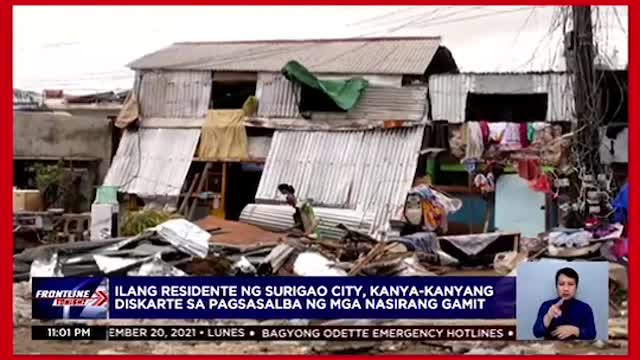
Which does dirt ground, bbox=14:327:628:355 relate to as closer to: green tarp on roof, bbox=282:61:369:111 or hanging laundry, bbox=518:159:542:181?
hanging laundry, bbox=518:159:542:181

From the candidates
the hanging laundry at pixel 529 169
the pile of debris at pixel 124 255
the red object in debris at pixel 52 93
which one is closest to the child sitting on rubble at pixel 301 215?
the pile of debris at pixel 124 255

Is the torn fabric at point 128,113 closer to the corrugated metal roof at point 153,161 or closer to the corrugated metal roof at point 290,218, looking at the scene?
the corrugated metal roof at point 153,161

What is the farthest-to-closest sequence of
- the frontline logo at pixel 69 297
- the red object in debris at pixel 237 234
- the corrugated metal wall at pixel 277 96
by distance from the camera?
1. the corrugated metal wall at pixel 277 96
2. the red object in debris at pixel 237 234
3. the frontline logo at pixel 69 297

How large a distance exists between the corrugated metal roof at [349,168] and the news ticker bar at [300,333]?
108 inches

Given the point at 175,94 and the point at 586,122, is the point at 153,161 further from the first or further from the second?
the point at 586,122

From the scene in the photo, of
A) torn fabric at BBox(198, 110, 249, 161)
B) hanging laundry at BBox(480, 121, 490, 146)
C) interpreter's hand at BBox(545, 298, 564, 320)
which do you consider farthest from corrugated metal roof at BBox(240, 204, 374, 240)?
interpreter's hand at BBox(545, 298, 564, 320)

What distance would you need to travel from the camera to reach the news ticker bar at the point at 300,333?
256 inches

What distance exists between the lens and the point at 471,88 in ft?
34.9

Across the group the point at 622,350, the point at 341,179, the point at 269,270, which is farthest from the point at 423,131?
the point at 622,350

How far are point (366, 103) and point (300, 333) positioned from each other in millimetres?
4603

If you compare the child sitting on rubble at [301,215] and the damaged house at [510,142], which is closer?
the damaged house at [510,142]

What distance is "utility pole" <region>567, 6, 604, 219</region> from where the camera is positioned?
7.92m

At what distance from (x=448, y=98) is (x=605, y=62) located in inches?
111

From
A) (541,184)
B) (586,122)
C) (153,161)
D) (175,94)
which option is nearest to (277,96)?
(175,94)
